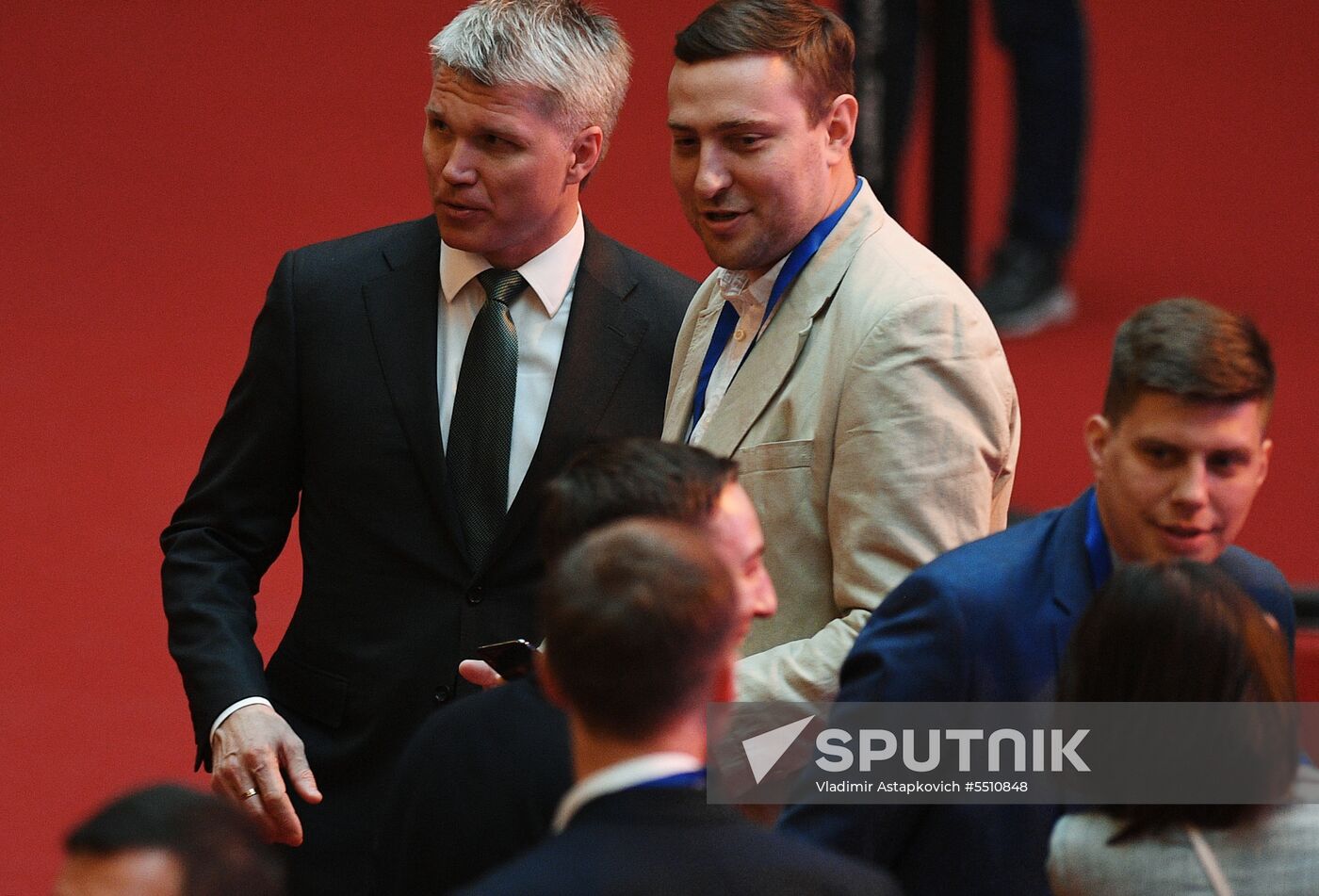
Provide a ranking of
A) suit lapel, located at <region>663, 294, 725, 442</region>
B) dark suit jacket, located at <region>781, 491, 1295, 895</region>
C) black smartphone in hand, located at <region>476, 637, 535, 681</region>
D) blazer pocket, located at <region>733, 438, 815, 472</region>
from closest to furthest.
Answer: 1. dark suit jacket, located at <region>781, 491, 1295, 895</region>
2. black smartphone in hand, located at <region>476, 637, 535, 681</region>
3. blazer pocket, located at <region>733, 438, 815, 472</region>
4. suit lapel, located at <region>663, 294, 725, 442</region>

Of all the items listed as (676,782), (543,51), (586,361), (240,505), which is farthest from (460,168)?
(676,782)

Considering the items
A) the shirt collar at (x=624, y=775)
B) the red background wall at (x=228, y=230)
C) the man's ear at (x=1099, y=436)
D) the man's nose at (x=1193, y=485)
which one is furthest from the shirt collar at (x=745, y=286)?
the red background wall at (x=228, y=230)

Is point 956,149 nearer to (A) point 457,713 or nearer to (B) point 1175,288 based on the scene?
(B) point 1175,288

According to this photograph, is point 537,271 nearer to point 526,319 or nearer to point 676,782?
point 526,319

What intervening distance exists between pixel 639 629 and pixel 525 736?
1.02ft

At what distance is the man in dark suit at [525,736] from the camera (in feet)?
5.79

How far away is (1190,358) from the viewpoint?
6.55 feet

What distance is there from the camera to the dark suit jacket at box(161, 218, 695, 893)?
8.38ft

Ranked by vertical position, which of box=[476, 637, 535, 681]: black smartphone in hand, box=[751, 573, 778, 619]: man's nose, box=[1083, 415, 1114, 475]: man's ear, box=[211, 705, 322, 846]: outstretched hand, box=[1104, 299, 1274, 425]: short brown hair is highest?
box=[1104, 299, 1274, 425]: short brown hair

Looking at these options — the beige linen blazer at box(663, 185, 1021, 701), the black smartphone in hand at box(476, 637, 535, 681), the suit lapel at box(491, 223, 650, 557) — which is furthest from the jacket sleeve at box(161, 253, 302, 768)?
the beige linen blazer at box(663, 185, 1021, 701)

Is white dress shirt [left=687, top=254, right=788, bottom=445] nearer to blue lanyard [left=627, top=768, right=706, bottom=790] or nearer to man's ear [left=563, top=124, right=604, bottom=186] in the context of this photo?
man's ear [left=563, top=124, right=604, bottom=186]

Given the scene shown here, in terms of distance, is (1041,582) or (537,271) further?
(537,271)

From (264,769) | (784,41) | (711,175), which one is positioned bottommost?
(264,769)

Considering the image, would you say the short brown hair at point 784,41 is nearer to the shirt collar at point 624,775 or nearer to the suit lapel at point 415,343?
the suit lapel at point 415,343
